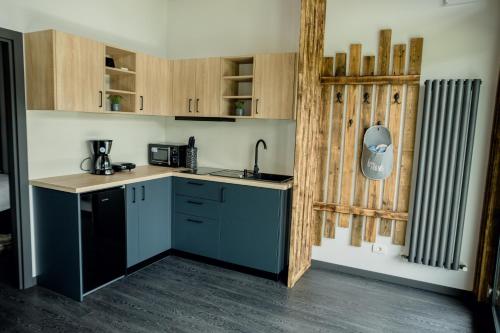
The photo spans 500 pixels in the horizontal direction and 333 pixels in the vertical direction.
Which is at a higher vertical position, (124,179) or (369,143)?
(369,143)

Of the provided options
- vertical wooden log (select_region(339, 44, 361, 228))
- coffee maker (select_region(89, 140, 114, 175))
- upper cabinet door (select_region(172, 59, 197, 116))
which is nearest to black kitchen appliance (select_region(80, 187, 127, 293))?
coffee maker (select_region(89, 140, 114, 175))

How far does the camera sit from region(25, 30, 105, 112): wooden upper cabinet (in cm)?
275

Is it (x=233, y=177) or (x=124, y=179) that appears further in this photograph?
(x=233, y=177)

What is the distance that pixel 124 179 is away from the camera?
3129mm

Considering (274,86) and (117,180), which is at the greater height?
(274,86)

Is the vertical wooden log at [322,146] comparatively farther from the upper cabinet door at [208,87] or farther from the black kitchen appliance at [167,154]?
the black kitchen appliance at [167,154]

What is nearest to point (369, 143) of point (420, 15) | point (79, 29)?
point (420, 15)

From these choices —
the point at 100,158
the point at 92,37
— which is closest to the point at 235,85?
the point at 92,37

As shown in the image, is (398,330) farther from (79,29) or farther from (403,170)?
(79,29)

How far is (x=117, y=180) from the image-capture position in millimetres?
3076

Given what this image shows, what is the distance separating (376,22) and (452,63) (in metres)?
0.77

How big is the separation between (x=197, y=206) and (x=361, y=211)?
5.45 ft

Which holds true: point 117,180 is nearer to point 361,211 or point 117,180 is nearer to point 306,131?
point 306,131

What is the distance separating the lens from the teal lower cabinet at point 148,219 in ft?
10.7
